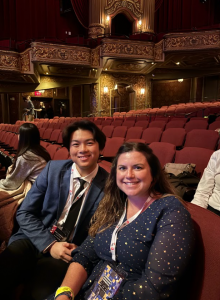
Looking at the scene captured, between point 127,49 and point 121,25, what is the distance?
2994 millimetres

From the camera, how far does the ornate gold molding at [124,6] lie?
7.36 meters

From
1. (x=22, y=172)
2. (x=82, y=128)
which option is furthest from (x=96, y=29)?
(x=82, y=128)

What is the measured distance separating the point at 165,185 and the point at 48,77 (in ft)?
25.9

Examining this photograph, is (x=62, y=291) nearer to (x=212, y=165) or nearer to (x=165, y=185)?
(x=165, y=185)

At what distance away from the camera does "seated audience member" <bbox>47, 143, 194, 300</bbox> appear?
0.43 m

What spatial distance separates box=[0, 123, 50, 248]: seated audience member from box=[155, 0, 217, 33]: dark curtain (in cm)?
851

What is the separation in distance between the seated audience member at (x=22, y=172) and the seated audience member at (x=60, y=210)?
23 cm

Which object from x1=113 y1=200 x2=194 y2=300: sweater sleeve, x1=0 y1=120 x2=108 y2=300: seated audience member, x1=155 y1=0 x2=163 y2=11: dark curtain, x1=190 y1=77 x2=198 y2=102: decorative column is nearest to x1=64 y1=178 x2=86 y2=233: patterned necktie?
x1=0 y1=120 x2=108 y2=300: seated audience member

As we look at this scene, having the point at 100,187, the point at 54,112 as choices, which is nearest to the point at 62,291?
the point at 100,187

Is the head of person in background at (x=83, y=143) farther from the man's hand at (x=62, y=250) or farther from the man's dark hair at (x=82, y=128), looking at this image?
the man's hand at (x=62, y=250)

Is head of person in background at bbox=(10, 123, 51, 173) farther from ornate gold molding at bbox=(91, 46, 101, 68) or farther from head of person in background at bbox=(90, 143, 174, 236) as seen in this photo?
ornate gold molding at bbox=(91, 46, 101, 68)

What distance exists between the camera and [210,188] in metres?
0.91

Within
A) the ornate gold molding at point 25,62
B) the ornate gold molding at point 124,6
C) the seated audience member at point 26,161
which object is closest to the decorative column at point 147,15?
the ornate gold molding at point 124,6

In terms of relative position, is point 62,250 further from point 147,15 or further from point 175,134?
point 147,15
